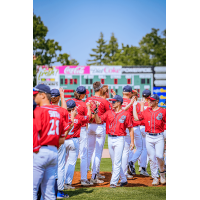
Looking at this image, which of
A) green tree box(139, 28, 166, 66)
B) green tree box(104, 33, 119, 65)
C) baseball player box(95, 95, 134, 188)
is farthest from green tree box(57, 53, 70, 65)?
baseball player box(95, 95, 134, 188)

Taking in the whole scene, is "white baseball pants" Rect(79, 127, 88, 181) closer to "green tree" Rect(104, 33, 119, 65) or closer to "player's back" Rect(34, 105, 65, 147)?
"player's back" Rect(34, 105, 65, 147)

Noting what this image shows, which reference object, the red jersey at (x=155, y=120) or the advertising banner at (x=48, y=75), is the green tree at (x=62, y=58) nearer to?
the advertising banner at (x=48, y=75)

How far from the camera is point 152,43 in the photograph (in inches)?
1220

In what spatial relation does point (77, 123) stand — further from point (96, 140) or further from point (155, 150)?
point (155, 150)

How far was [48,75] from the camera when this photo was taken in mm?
23625

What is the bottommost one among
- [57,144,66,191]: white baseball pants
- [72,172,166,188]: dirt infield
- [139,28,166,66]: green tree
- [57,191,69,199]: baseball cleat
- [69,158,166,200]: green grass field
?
[72,172,166,188]: dirt infield

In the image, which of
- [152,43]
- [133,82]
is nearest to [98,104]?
[133,82]

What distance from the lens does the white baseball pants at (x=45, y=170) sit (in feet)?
10.3

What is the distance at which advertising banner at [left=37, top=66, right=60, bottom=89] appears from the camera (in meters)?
23.4

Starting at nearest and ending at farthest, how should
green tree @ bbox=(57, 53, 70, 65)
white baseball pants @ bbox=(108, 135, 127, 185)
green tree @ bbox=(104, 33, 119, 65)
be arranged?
white baseball pants @ bbox=(108, 135, 127, 185) < green tree @ bbox=(57, 53, 70, 65) < green tree @ bbox=(104, 33, 119, 65)

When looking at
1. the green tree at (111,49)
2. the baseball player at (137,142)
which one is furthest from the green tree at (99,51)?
the baseball player at (137,142)
